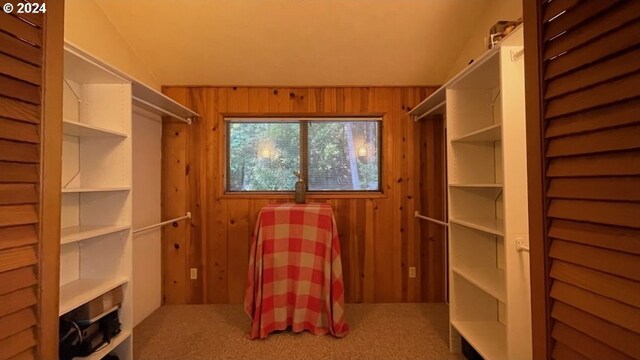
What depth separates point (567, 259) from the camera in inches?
24.0

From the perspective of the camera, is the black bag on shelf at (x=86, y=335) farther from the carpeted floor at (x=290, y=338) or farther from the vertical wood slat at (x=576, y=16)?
the vertical wood slat at (x=576, y=16)

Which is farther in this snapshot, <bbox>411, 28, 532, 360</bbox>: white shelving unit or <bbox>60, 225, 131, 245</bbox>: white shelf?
<bbox>411, 28, 532, 360</bbox>: white shelving unit

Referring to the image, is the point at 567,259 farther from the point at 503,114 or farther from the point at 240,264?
the point at 240,264

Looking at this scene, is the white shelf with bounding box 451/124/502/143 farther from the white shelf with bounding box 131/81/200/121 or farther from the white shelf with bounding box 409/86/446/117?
the white shelf with bounding box 131/81/200/121

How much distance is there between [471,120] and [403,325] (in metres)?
1.71

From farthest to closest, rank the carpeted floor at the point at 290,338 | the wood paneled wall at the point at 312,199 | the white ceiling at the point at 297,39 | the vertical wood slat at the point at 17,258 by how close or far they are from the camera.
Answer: the wood paneled wall at the point at 312,199 < the white ceiling at the point at 297,39 < the carpeted floor at the point at 290,338 < the vertical wood slat at the point at 17,258

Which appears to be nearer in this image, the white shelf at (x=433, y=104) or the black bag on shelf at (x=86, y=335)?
the black bag on shelf at (x=86, y=335)

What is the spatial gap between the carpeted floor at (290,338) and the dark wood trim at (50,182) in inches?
53.8

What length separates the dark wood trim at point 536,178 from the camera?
0.66 m

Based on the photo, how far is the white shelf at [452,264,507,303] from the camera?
1.46 meters

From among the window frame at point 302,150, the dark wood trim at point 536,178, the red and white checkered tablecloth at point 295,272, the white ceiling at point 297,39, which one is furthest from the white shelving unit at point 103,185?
the dark wood trim at point 536,178

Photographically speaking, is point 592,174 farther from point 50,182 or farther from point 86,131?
point 86,131

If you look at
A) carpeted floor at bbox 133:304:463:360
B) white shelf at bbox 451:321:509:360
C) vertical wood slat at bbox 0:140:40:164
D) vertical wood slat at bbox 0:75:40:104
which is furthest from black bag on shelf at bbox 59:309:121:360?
white shelf at bbox 451:321:509:360

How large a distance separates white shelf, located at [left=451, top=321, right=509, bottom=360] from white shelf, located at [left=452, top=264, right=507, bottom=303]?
0.33 meters
